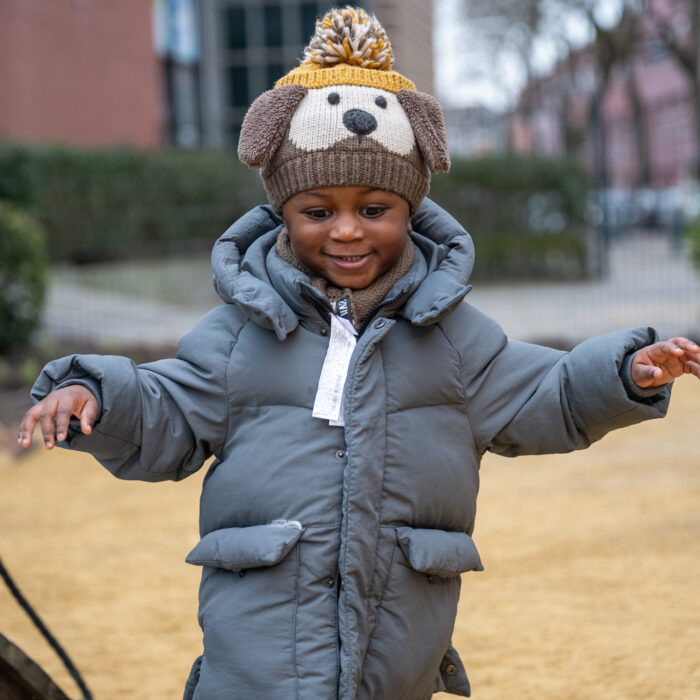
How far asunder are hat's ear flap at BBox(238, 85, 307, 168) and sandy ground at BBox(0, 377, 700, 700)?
192 cm

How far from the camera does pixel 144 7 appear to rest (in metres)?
19.3

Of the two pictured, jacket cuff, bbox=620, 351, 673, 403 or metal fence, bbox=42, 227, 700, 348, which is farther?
metal fence, bbox=42, 227, 700, 348

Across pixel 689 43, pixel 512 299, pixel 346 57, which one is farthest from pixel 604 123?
pixel 689 43

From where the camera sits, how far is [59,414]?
2.07 meters

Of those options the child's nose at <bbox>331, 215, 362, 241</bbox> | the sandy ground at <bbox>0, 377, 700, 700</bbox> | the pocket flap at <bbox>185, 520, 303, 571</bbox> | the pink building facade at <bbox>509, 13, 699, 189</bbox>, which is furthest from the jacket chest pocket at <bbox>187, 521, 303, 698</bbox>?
the pink building facade at <bbox>509, 13, 699, 189</bbox>

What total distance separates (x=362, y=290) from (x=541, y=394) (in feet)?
1.52

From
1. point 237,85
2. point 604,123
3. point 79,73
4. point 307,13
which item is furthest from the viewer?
point 237,85

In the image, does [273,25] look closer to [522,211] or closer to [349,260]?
[522,211]

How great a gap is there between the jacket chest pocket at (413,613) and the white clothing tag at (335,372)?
0.29 m

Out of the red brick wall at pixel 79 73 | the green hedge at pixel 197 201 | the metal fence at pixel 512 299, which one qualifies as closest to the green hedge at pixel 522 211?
the green hedge at pixel 197 201

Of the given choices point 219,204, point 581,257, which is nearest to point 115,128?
point 219,204

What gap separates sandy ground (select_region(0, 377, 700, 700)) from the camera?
3568mm

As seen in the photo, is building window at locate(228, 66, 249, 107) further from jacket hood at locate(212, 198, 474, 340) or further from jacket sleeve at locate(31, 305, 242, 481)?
jacket sleeve at locate(31, 305, 242, 481)

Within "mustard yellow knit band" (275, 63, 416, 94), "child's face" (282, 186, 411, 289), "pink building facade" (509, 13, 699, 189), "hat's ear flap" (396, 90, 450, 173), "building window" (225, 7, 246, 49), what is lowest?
"child's face" (282, 186, 411, 289)
